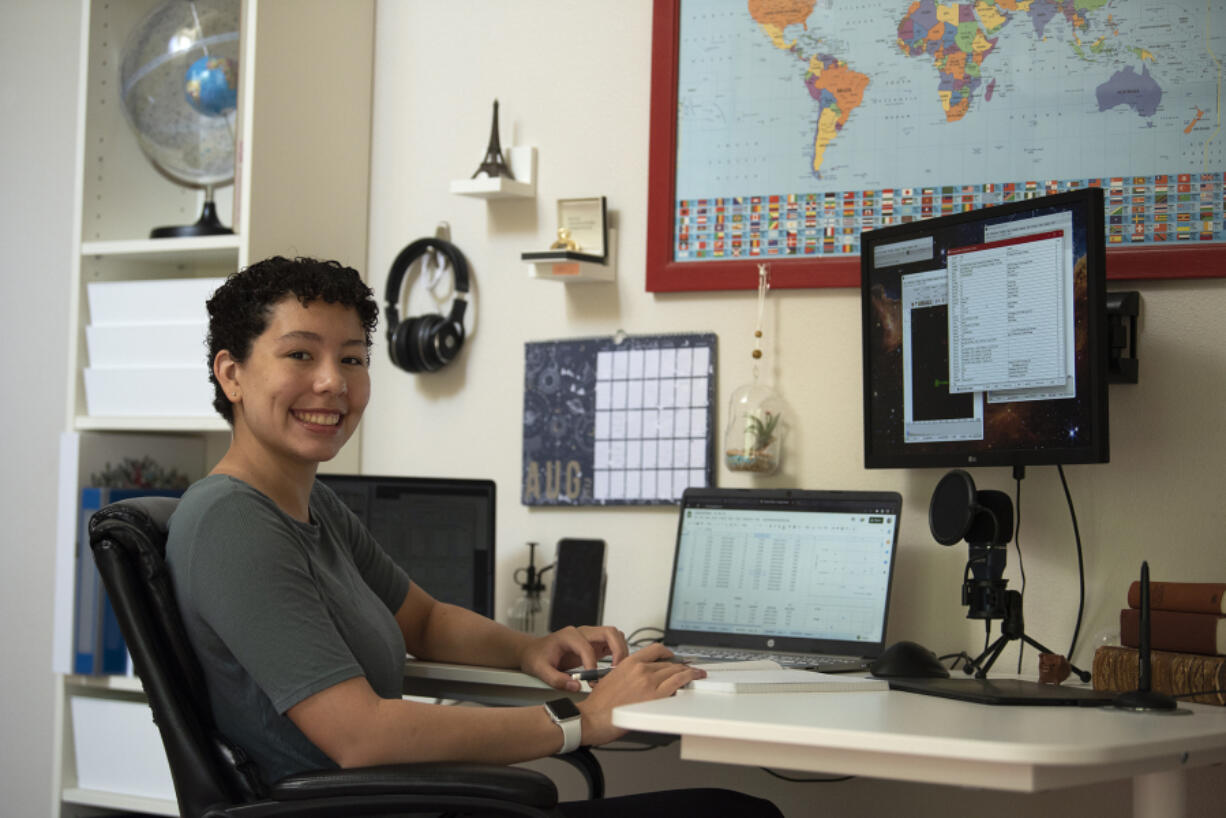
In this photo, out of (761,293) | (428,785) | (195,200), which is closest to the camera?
(428,785)

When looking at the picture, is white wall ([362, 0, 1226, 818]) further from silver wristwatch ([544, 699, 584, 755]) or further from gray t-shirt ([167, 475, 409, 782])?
gray t-shirt ([167, 475, 409, 782])

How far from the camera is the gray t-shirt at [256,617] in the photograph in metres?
1.47

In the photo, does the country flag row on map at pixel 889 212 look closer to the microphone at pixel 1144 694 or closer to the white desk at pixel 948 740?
the microphone at pixel 1144 694

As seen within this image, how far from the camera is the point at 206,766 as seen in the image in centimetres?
147

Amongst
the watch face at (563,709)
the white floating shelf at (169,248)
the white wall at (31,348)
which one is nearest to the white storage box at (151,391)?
the white floating shelf at (169,248)

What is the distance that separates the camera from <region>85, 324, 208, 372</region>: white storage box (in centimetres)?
264

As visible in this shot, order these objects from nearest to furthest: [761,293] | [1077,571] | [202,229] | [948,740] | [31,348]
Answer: [948,740], [1077,571], [761,293], [202,229], [31,348]

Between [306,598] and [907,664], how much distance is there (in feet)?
2.76

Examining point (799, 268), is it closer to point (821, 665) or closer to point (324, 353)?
point (821, 665)

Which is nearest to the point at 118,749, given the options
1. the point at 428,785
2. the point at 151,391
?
the point at 151,391

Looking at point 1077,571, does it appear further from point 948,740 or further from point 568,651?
point 948,740

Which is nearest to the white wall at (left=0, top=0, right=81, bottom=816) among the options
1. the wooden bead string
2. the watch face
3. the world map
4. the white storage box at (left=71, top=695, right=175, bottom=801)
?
the white storage box at (left=71, top=695, right=175, bottom=801)

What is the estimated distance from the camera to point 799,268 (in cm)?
246

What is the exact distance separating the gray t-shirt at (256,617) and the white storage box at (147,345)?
1.09m
